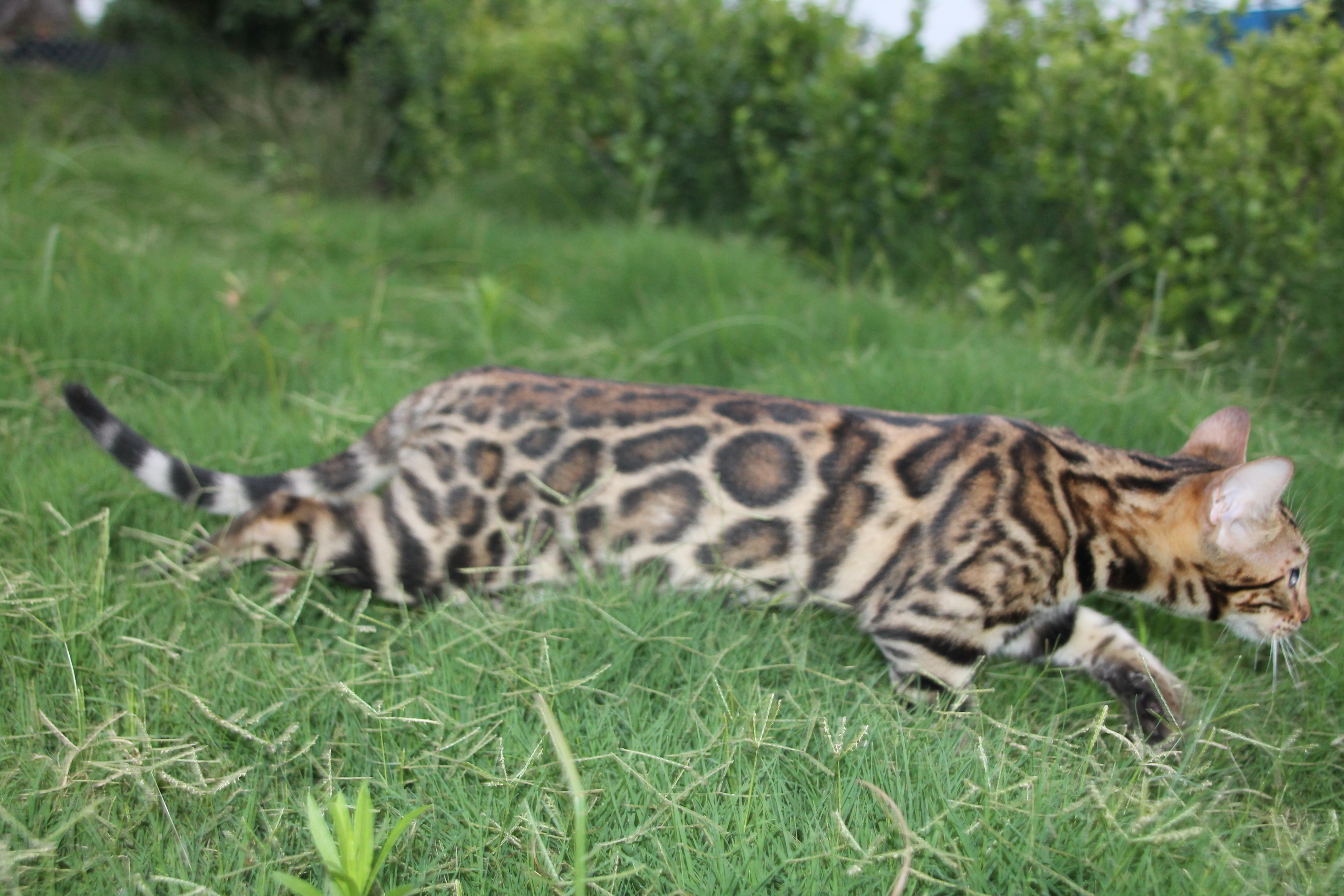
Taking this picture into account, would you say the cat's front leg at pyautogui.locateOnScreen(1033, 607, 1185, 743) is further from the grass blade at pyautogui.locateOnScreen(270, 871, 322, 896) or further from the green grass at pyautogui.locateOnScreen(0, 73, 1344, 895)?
the grass blade at pyautogui.locateOnScreen(270, 871, 322, 896)

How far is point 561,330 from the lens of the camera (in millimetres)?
4973

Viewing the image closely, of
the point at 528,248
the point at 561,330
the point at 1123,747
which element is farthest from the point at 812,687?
the point at 528,248

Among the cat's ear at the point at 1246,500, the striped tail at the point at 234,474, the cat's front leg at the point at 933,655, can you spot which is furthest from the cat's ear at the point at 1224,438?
the striped tail at the point at 234,474

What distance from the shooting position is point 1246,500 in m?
2.52

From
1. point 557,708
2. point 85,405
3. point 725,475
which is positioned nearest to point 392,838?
point 557,708

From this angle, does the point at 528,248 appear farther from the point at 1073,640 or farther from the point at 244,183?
the point at 1073,640

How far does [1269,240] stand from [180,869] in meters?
4.57

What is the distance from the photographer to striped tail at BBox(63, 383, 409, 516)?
296cm

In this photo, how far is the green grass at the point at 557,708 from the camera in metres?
2.02

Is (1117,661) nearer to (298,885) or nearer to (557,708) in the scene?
(557,708)

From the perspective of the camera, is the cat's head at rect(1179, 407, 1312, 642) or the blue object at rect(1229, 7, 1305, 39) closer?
the cat's head at rect(1179, 407, 1312, 642)

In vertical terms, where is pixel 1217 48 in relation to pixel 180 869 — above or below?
above

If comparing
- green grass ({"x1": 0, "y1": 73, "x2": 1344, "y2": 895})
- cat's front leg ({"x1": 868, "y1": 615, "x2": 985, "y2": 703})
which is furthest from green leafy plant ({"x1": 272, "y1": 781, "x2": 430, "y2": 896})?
cat's front leg ({"x1": 868, "y1": 615, "x2": 985, "y2": 703})

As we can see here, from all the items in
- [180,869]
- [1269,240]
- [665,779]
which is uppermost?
[1269,240]
